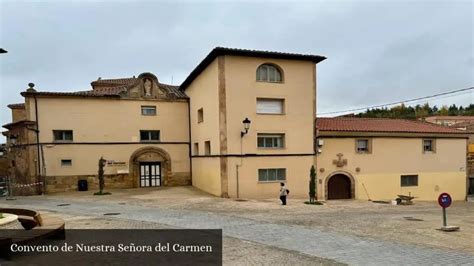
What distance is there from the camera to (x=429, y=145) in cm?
2377

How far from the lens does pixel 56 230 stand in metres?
8.10

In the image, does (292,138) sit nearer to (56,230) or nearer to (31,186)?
(56,230)

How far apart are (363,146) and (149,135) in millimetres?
15052

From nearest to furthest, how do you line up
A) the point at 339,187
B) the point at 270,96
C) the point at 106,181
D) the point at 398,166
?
the point at 270,96 → the point at 339,187 → the point at 398,166 → the point at 106,181

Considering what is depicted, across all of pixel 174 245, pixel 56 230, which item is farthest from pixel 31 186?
pixel 174 245

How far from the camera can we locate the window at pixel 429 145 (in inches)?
927

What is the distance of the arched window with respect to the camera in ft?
65.8

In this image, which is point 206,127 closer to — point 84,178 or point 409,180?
point 84,178

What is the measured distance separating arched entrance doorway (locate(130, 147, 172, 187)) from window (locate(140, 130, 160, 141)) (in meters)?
0.73

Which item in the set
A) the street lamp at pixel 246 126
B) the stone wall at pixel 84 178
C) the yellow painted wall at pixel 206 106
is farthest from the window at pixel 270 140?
the stone wall at pixel 84 178

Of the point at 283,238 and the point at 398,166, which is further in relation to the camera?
the point at 398,166

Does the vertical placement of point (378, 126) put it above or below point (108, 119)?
below

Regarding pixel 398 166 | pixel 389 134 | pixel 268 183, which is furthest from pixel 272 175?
pixel 398 166

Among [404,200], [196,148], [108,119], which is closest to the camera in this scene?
[404,200]
